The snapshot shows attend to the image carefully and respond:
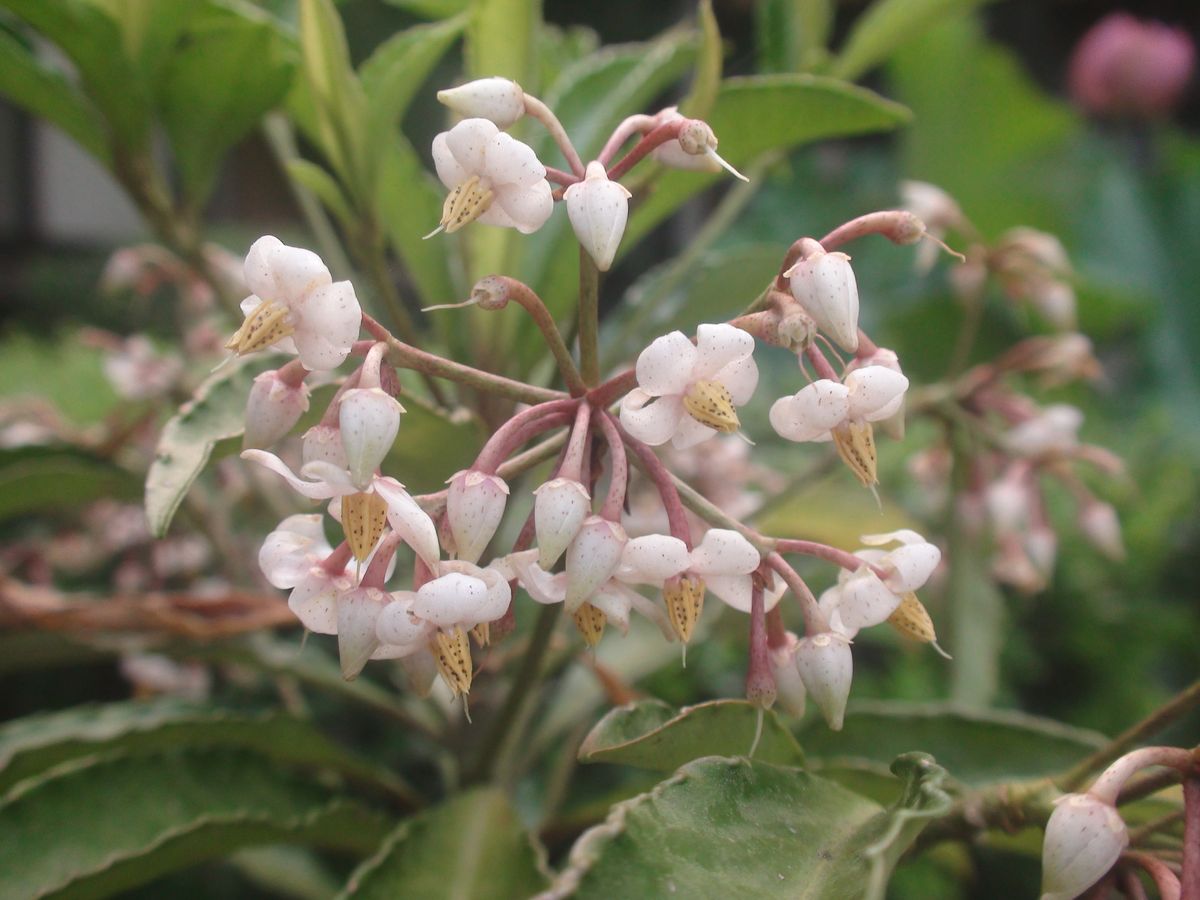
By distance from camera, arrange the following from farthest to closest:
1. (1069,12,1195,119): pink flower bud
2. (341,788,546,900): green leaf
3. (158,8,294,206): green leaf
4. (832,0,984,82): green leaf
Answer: (1069,12,1195,119): pink flower bud → (832,0,984,82): green leaf → (158,8,294,206): green leaf → (341,788,546,900): green leaf

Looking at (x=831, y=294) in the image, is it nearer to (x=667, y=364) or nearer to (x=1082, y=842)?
(x=667, y=364)

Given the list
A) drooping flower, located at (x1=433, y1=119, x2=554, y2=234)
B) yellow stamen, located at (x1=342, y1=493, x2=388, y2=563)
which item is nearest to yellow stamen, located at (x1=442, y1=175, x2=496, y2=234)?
drooping flower, located at (x1=433, y1=119, x2=554, y2=234)

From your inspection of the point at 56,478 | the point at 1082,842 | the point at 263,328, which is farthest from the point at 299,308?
the point at 56,478

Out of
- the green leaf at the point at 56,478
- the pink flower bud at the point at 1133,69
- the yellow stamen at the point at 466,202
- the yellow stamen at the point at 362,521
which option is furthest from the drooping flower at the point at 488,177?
the pink flower bud at the point at 1133,69

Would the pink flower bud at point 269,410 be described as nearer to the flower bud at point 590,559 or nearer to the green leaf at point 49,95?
the flower bud at point 590,559

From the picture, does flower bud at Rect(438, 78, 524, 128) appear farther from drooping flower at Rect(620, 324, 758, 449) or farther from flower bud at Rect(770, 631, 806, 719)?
flower bud at Rect(770, 631, 806, 719)

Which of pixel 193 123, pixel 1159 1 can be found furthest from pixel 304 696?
pixel 1159 1
